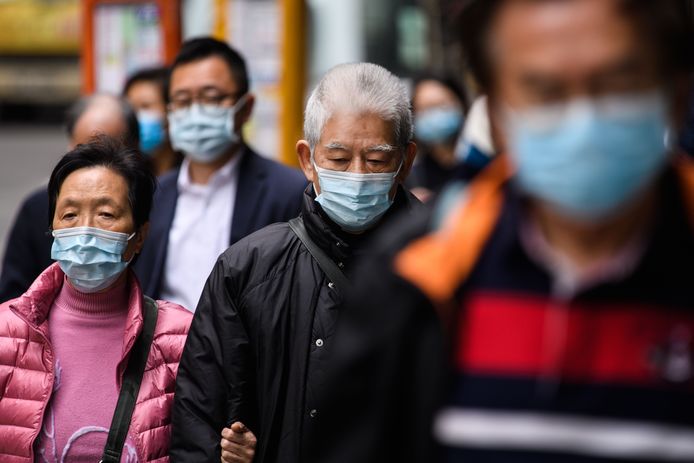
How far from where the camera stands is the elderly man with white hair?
3.21 meters

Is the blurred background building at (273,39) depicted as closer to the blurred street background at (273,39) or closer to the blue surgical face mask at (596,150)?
the blurred street background at (273,39)

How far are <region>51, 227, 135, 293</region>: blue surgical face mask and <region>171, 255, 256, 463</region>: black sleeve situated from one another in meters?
0.34

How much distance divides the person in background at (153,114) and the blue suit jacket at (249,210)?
56.9 inches

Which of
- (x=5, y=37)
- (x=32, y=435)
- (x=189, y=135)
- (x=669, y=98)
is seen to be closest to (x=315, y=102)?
(x=32, y=435)

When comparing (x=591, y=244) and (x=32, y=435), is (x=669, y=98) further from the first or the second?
(x=32, y=435)

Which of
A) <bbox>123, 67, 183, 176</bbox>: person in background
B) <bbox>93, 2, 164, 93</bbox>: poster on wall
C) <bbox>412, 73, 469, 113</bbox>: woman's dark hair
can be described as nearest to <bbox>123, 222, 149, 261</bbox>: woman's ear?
<bbox>123, 67, 183, 176</bbox>: person in background

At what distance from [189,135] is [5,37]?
86.7 ft

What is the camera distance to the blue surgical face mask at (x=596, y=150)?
5.13ft

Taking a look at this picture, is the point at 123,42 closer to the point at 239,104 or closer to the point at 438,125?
the point at 438,125

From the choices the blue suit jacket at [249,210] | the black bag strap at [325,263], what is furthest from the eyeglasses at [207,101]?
the black bag strap at [325,263]

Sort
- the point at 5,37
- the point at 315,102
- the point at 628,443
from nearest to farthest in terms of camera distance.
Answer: the point at 628,443 < the point at 315,102 < the point at 5,37

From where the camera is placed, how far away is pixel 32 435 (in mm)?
3164

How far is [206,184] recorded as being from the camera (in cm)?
489

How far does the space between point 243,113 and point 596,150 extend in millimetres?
3705
